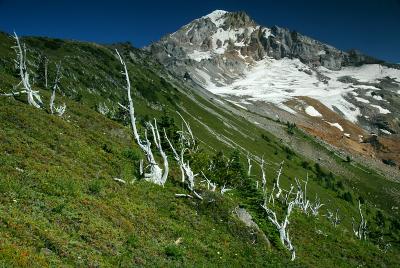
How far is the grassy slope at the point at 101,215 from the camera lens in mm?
18797

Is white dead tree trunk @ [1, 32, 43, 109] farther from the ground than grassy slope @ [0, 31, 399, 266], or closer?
farther from the ground

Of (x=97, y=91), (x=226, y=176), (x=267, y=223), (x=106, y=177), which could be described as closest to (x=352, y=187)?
(x=97, y=91)

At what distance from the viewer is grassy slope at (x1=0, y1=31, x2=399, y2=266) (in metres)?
18.8

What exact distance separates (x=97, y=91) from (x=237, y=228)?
87.3 m

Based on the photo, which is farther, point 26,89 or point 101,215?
point 26,89

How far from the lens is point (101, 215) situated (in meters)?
23.3

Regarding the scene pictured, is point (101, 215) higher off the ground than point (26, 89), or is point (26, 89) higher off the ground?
point (26, 89)

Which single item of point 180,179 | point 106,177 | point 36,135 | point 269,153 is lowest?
point 269,153

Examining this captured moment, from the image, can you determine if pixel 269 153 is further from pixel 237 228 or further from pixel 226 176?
pixel 237 228

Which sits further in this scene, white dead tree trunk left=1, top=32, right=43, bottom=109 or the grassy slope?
white dead tree trunk left=1, top=32, right=43, bottom=109

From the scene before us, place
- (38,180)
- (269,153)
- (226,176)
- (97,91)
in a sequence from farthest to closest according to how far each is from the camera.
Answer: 1. (269,153)
2. (97,91)
3. (226,176)
4. (38,180)

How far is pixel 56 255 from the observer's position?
1739cm

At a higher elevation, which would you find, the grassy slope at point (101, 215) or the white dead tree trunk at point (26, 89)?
the white dead tree trunk at point (26, 89)

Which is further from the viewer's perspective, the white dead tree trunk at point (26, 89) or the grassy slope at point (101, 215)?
the white dead tree trunk at point (26, 89)
